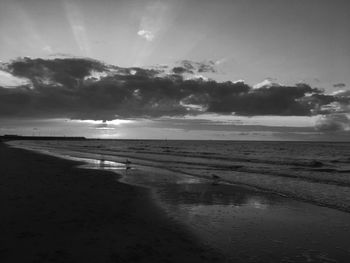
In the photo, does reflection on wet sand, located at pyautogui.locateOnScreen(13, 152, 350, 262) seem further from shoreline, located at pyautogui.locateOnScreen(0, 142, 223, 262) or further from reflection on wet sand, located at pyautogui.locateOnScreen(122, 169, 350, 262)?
shoreline, located at pyautogui.locateOnScreen(0, 142, 223, 262)

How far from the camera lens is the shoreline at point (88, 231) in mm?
7527

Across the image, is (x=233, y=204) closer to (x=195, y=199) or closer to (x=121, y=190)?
(x=195, y=199)

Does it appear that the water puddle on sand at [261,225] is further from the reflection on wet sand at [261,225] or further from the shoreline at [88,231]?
the shoreline at [88,231]

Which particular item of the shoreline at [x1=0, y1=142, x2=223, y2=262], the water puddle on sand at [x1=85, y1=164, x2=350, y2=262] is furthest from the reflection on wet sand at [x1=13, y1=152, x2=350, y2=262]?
the shoreline at [x1=0, y1=142, x2=223, y2=262]

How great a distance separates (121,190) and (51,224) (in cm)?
794

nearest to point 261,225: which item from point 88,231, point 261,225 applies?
point 261,225

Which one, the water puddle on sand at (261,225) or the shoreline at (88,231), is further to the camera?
the water puddle on sand at (261,225)

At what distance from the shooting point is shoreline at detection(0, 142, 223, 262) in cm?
753

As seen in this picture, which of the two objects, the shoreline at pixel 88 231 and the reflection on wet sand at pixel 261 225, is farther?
the reflection on wet sand at pixel 261 225

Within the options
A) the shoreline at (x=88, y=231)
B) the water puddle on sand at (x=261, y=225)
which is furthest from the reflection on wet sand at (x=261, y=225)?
the shoreline at (x=88, y=231)

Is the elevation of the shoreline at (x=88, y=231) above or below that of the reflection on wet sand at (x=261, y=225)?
above

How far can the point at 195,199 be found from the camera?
15688mm

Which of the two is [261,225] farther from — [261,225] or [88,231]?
[88,231]

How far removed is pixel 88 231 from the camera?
9.29 metres
